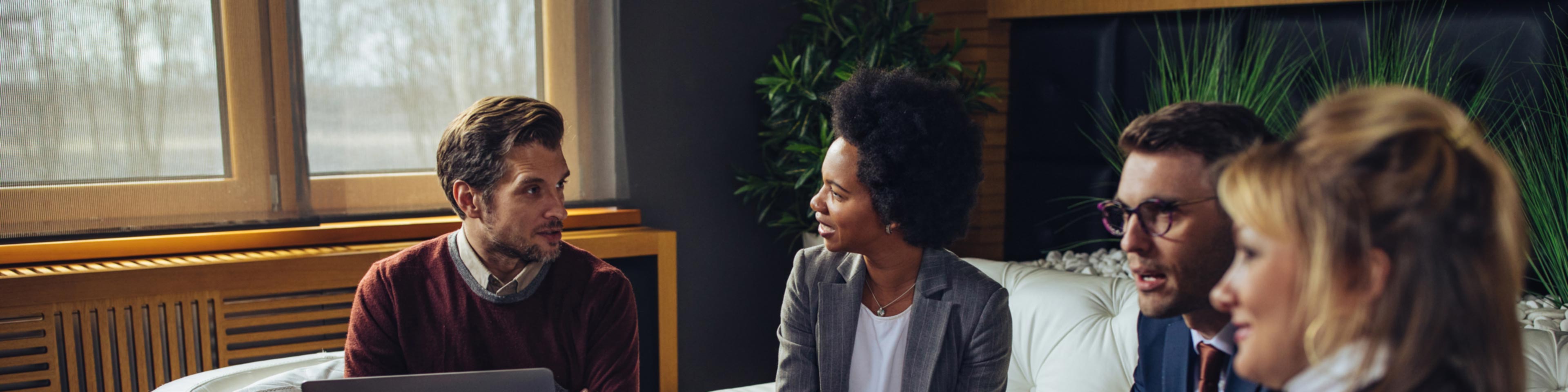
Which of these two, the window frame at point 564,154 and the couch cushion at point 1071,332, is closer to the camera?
the couch cushion at point 1071,332

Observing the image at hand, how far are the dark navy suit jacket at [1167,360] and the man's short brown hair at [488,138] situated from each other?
1.11 metres

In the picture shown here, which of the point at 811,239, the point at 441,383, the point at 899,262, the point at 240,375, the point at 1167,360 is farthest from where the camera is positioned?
the point at 811,239

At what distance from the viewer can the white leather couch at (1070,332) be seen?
97.5 inches

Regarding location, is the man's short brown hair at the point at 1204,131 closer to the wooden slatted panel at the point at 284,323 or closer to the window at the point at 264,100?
the wooden slatted panel at the point at 284,323

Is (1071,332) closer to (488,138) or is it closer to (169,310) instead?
(488,138)

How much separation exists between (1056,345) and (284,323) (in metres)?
2.20

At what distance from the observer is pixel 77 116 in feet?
9.19

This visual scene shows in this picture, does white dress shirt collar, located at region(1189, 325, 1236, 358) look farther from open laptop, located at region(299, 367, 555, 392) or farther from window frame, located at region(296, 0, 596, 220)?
window frame, located at region(296, 0, 596, 220)

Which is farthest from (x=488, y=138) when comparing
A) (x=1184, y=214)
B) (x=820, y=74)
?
(x=820, y=74)

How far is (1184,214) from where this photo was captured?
133cm

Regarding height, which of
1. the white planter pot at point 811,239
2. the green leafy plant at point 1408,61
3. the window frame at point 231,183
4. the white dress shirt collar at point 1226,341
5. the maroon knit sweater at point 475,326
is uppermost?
the green leafy plant at point 1408,61

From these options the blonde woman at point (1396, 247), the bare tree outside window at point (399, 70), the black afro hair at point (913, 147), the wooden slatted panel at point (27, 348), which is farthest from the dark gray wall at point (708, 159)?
the blonde woman at point (1396, 247)

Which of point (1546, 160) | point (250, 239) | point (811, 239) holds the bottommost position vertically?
point (811, 239)

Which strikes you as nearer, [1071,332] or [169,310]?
[1071,332]
